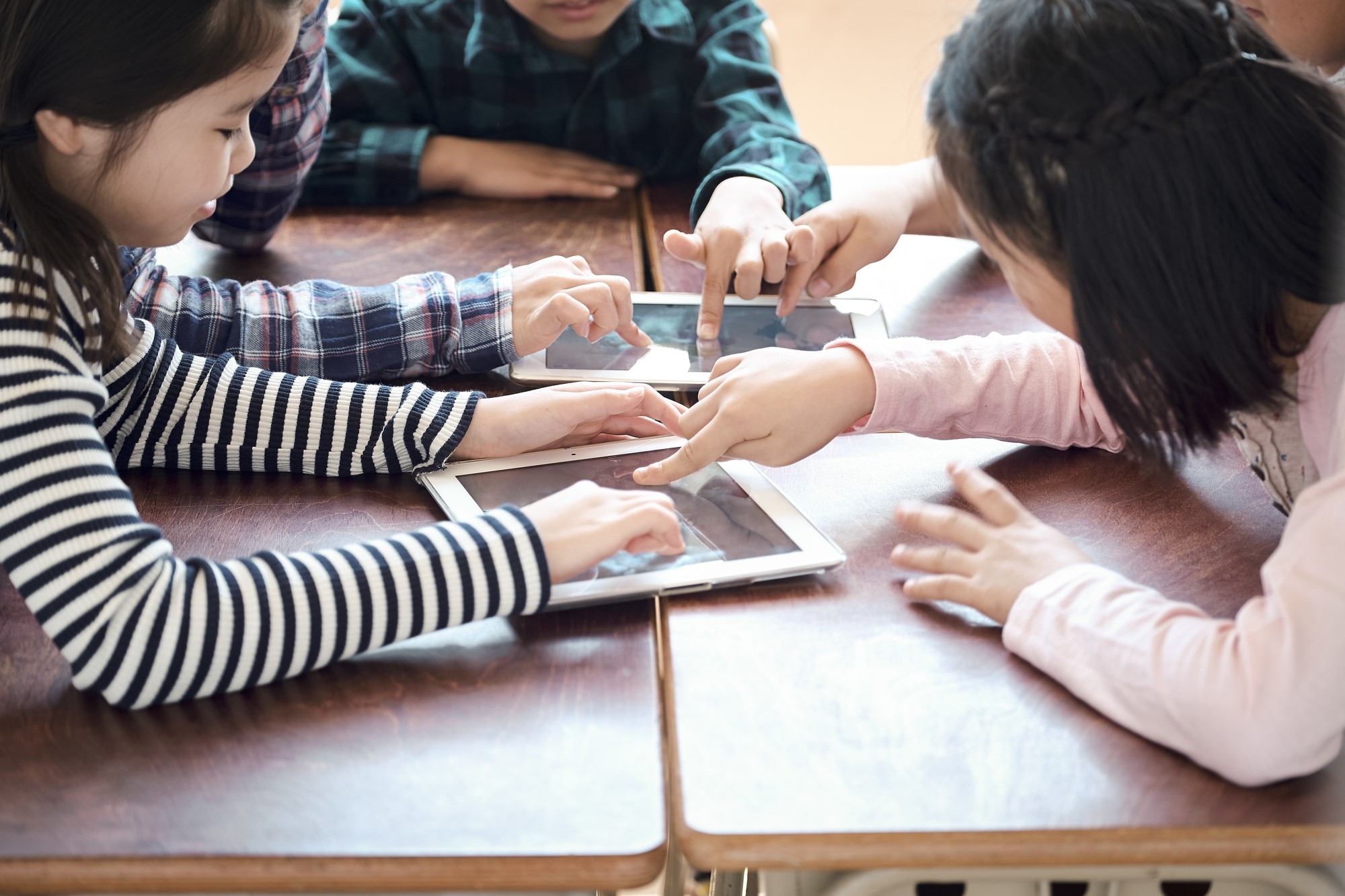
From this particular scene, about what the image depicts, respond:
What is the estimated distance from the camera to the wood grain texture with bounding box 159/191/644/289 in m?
1.17

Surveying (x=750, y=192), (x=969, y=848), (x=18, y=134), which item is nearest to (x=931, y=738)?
(x=969, y=848)

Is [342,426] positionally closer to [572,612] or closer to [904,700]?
[572,612]

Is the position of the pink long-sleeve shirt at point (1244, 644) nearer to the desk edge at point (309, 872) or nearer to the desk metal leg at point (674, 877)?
the desk edge at point (309, 872)

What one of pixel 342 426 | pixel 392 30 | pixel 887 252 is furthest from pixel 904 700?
pixel 392 30

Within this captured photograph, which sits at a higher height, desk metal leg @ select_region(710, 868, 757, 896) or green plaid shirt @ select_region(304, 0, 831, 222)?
green plaid shirt @ select_region(304, 0, 831, 222)

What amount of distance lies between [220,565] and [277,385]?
0.78ft

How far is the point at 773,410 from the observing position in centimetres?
82

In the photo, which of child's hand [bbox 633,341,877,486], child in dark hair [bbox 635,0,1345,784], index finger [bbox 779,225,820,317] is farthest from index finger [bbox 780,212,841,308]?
child in dark hair [bbox 635,0,1345,784]

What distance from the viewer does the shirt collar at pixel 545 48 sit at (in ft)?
4.74

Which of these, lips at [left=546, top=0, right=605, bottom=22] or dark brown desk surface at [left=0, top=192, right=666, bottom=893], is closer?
dark brown desk surface at [left=0, top=192, right=666, bottom=893]

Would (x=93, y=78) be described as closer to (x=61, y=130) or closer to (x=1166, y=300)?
(x=61, y=130)

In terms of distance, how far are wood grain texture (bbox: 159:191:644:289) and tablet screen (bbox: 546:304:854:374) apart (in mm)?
105

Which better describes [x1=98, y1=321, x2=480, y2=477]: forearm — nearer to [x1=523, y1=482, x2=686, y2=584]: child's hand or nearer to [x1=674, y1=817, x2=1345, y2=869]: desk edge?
[x1=523, y1=482, x2=686, y2=584]: child's hand

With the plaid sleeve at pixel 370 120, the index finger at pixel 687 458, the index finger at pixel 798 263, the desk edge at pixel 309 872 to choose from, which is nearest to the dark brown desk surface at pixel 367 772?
the desk edge at pixel 309 872
